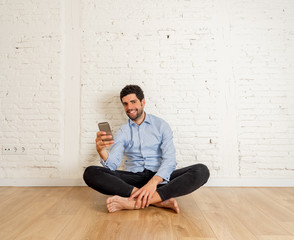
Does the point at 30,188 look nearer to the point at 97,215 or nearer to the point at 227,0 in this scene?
the point at 97,215

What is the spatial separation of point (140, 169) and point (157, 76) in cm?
107

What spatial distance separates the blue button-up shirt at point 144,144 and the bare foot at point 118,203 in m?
0.47

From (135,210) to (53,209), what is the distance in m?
0.65

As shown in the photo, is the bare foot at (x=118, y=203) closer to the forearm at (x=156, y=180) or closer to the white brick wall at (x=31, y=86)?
the forearm at (x=156, y=180)

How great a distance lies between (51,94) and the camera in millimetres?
2812

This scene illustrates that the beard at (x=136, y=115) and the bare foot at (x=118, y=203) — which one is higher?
the beard at (x=136, y=115)

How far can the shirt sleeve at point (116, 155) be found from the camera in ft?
7.23

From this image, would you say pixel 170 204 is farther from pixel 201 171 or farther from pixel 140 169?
pixel 140 169

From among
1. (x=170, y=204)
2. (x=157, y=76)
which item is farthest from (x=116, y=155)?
(x=157, y=76)

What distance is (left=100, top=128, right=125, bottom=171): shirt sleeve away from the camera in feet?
7.23

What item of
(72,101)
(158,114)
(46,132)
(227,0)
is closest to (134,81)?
(158,114)

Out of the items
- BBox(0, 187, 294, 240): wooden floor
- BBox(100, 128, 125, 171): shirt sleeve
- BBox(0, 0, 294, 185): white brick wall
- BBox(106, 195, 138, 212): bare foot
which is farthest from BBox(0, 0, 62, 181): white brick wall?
BBox(106, 195, 138, 212): bare foot

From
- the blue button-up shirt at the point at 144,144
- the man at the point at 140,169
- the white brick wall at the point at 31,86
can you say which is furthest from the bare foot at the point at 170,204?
the white brick wall at the point at 31,86

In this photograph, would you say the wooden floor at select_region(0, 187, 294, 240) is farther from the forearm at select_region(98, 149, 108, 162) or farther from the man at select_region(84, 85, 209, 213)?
the forearm at select_region(98, 149, 108, 162)
